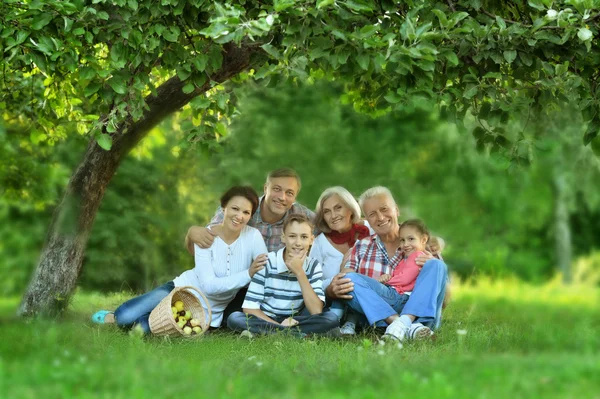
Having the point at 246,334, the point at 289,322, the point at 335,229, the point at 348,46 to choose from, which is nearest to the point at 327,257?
the point at 335,229

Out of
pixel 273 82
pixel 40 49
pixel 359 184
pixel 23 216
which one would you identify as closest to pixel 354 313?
pixel 273 82

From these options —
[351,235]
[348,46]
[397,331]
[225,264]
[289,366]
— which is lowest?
[289,366]

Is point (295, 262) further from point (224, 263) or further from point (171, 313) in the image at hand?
point (171, 313)

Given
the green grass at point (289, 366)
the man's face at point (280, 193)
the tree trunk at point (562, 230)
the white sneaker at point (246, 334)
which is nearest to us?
the green grass at point (289, 366)

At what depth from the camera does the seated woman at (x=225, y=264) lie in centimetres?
693

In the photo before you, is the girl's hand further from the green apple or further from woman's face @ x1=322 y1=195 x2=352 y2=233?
woman's face @ x1=322 y1=195 x2=352 y2=233

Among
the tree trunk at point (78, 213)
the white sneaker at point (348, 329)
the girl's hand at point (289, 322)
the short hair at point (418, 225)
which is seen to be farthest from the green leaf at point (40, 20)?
the white sneaker at point (348, 329)

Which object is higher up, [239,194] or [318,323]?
[239,194]

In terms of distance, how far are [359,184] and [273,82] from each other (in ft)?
45.7

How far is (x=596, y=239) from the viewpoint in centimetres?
2862

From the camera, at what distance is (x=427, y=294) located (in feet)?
21.4

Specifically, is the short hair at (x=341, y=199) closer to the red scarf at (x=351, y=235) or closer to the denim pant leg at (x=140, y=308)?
the red scarf at (x=351, y=235)

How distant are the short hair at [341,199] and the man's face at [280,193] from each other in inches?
10.5

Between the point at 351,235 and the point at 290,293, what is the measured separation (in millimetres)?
954
